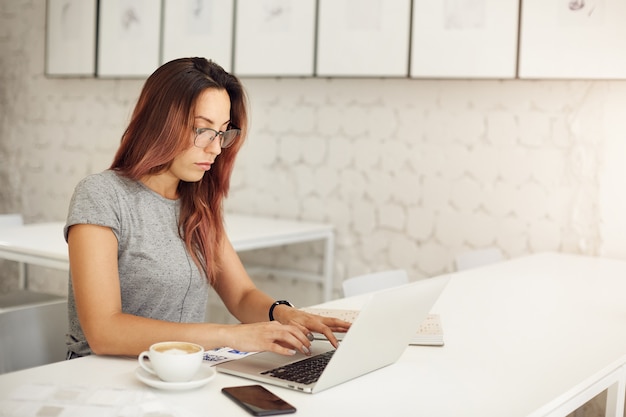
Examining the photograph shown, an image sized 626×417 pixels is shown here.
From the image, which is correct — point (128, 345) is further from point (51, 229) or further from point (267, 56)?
point (267, 56)

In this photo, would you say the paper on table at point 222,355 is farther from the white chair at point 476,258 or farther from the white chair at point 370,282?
the white chair at point 476,258

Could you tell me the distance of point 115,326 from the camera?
146cm

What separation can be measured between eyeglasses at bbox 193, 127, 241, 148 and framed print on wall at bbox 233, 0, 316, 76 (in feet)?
6.08

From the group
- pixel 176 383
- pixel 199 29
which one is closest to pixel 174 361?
pixel 176 383

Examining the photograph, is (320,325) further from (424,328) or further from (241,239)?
(241,239)

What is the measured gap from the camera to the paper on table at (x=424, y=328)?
1589mm

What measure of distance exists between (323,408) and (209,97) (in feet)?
2.53

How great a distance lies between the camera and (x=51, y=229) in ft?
10.1

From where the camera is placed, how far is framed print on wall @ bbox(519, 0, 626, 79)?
2.82 meters

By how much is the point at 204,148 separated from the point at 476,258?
4.90 ft

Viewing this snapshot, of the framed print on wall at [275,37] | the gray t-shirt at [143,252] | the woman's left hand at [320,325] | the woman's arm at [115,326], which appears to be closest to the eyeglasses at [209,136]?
the gray t-shirt at [143,252]

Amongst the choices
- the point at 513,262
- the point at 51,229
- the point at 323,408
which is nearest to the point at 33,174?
the point at 51,229

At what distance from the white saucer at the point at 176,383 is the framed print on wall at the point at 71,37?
328 centimetres

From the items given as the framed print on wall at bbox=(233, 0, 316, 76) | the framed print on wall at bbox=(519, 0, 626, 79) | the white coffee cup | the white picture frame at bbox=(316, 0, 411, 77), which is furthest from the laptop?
the framed print on wall at bbox=(233, 0, 316, 76)
